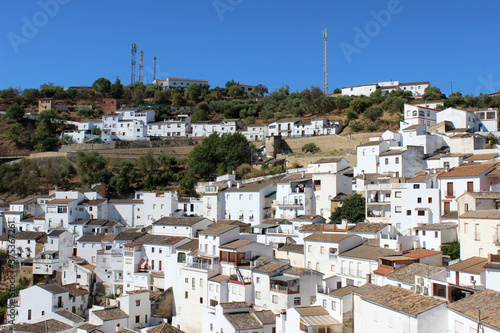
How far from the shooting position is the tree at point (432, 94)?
64.2m

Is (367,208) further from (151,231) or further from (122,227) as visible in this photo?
(122,227)

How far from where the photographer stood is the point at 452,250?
24.3 meters

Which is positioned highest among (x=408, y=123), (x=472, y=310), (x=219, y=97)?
(x=219, y=97)

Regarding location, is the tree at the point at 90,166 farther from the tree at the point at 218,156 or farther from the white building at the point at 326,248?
the white building at the point at 326,248

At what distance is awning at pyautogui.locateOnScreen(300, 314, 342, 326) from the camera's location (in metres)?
20.9

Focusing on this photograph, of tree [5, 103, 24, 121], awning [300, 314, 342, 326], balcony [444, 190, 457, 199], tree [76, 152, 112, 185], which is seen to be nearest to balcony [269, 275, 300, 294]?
awning [300, 314, 342, 326]

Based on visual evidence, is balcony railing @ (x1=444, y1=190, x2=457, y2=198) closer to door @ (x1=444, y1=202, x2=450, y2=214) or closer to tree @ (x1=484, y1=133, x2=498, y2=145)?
door @ (x1=444, y1=202, x2=450, y2=214)

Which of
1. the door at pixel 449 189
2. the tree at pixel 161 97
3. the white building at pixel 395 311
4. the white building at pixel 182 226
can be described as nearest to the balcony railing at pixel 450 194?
the door at pixel 449 189

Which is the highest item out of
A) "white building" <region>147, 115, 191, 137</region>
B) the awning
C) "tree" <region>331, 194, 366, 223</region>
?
"white building" <region>147, 115, 191, 137</region>

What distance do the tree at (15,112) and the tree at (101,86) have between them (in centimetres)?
2078

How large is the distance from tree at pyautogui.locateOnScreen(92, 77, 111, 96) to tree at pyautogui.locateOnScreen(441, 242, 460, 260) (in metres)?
77.5

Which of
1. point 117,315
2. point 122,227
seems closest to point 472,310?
point 117,315

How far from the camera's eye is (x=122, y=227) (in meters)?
41.9

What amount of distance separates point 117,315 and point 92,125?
4630 centimetres
